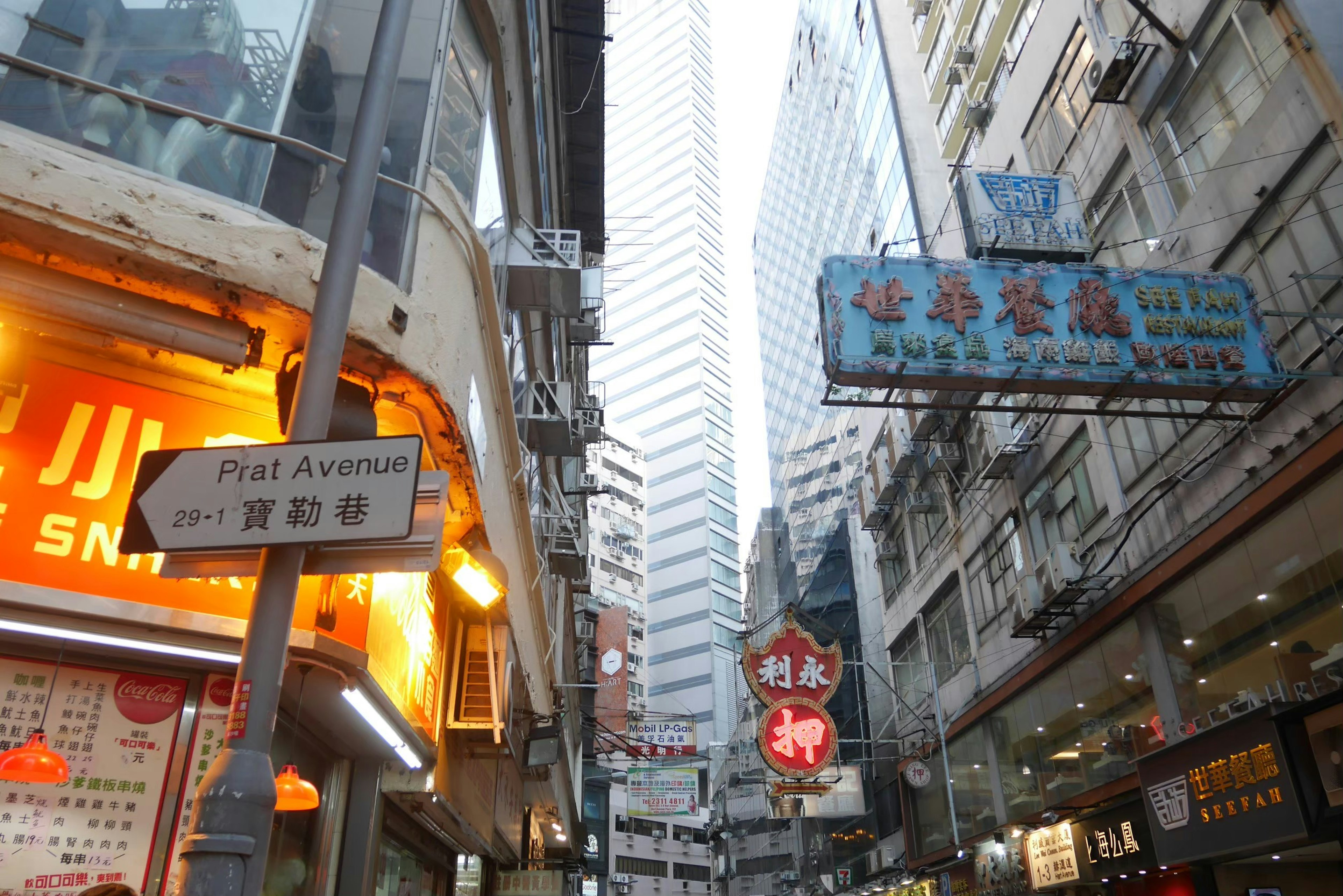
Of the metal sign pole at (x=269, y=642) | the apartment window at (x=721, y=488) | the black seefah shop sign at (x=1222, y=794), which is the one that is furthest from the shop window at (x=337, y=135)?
the apartment window at (x=721, y=488)

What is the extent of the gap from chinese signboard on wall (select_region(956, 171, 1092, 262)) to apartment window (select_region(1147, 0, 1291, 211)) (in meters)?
1.67

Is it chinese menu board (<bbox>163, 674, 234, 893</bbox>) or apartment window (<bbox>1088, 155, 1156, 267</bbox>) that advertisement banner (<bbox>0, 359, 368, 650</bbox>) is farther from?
apartment window (<bbox>1088, 155, 1156, 267</bbox>)

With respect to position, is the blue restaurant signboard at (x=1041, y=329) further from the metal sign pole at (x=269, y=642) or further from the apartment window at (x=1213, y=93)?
the metal sign pole at (x=269, y=642)

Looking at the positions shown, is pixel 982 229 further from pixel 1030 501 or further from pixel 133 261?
pixel 133 261

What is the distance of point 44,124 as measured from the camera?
518 cm

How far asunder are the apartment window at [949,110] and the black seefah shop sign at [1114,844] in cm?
2104

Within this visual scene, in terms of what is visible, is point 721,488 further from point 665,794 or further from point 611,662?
point 665,794

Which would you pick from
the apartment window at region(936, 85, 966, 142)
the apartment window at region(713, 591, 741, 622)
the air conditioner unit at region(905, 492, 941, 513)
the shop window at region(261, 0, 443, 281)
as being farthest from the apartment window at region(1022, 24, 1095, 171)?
the apartment window at region(713, 591, 741, 622)

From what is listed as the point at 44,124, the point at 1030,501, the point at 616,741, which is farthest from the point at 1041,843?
the point at 616,741

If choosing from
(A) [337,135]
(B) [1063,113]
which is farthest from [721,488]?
(A) [337,135]

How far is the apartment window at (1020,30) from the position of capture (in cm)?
2181

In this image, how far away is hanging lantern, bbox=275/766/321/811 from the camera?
17.9 ft

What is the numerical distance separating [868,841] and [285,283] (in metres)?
32.8

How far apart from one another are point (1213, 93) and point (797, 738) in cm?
1625
